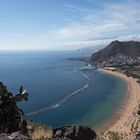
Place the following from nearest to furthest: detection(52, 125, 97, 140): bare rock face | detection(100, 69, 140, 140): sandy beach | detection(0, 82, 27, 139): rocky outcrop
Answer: detection(0, 82, 27, 139): rocky outcrop → detection(52, 125, 97, 140): bare rock face → detection(100, 69, 140, 140): sandy beach

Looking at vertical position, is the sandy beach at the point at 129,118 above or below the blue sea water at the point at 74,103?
above

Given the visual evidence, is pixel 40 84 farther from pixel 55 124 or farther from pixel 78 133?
pixel 78 133

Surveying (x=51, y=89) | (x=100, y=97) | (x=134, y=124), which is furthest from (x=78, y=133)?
(x=51, y=89)

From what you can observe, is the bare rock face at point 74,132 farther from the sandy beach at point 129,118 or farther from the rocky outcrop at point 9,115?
the sandy beach at point 129,118

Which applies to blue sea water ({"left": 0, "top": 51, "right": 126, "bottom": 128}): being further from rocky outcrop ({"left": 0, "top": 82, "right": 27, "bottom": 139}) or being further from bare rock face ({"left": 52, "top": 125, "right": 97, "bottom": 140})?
rocky outcrop ({"left": 0, "top": 82, "right": 27, "bottom": 139})

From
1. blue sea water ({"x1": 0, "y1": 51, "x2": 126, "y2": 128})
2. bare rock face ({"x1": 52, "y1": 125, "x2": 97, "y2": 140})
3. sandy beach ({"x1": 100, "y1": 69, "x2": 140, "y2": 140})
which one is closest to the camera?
bare rock face ({"x1": 52, "y1": 125, "x2": 97, "y2": 140})

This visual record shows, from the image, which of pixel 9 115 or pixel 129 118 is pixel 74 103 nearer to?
pixel 129 118

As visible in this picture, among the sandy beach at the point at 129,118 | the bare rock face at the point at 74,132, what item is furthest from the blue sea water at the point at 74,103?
the bare rock face at the point at 74,132

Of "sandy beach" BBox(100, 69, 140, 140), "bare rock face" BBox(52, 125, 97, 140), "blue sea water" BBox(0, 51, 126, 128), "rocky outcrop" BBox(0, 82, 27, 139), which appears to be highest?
"rocky outcrop" BBox(0, 82, 27, 139)

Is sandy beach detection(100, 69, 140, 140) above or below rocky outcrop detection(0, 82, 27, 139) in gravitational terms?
below

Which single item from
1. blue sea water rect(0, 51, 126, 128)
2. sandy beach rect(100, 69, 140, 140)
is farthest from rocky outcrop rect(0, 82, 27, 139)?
blue sea water rect(0, 51, 126, 128)

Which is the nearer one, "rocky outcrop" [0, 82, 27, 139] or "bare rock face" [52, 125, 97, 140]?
"rocky outcrop" [0, 82, 27, 139]
